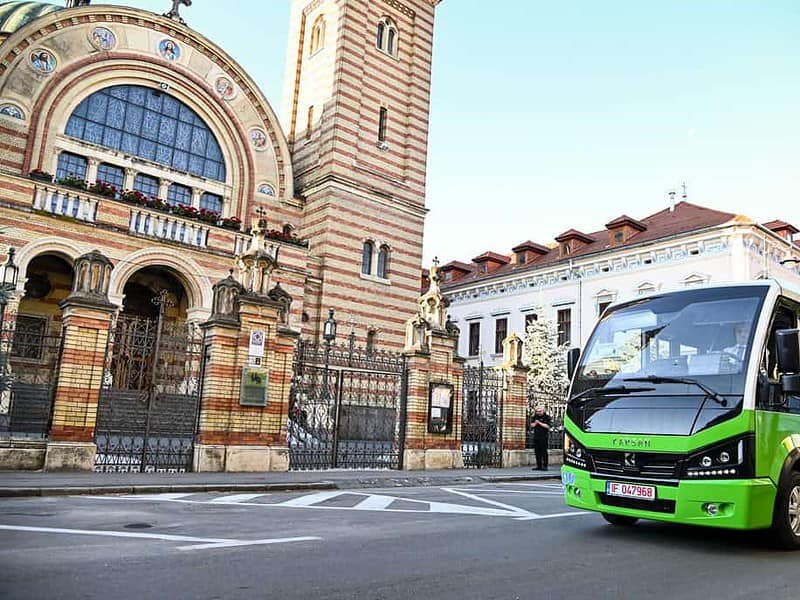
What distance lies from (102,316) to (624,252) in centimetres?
2840

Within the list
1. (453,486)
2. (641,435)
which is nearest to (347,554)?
(641,435)

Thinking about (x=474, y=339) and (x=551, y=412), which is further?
(x=474, y=339)

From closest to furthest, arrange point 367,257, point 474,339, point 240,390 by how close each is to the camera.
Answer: point 240,390
point 367,257
point 474,339

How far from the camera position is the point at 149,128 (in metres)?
25.7

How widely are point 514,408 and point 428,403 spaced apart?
324 centimetres

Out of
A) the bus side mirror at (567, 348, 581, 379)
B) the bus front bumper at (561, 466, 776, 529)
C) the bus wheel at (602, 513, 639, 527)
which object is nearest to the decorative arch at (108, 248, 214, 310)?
the bus side mirror at (567, 348, 581, 379)

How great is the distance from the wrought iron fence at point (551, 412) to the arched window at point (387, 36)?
17.8m

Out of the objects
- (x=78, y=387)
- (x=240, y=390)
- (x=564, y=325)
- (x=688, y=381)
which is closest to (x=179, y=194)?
(x=240, y=390)

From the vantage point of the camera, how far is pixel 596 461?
23.4 ft

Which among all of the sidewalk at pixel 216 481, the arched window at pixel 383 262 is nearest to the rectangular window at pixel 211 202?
the arched window at pixel 383 262

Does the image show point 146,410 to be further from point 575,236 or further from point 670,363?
point 575,236

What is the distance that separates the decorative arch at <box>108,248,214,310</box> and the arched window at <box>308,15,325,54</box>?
13039mm

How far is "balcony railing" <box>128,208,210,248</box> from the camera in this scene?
72.3ft

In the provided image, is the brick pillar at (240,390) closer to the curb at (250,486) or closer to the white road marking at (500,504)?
the curb at (250,486)
